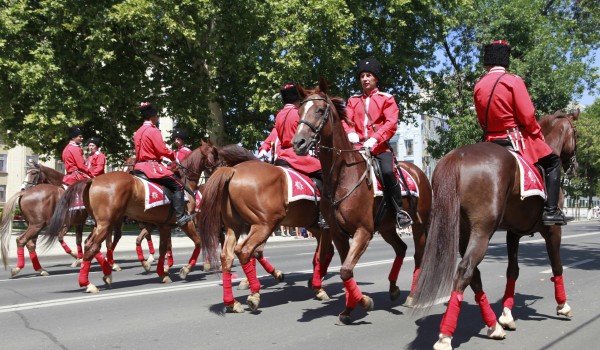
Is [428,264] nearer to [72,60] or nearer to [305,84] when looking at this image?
[305,84]

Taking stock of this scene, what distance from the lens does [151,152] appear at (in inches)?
424

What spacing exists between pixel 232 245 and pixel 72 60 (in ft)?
65.7

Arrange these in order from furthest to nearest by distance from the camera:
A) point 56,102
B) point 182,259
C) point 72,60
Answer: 1. point 72,60
2. point 56,102
3. point 182,259

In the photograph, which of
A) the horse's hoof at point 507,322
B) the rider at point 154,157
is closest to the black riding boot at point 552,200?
the horse's hoof at point 507,322

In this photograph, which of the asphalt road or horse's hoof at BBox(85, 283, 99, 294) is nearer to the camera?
the asphalt road

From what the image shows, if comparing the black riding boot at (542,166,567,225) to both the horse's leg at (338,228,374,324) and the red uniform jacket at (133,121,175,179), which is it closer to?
the horse's leg at (338,228,374,324)

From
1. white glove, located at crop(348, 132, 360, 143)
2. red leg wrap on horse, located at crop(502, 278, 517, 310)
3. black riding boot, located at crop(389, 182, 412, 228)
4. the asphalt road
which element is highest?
white glove, located at crop(348, 132, 360, 143)

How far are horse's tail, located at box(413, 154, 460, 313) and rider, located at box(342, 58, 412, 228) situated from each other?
1.30m

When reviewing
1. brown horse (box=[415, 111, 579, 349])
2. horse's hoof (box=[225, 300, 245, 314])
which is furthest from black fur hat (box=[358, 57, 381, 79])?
horse's hoof (box=[225, 300, 245, 314])

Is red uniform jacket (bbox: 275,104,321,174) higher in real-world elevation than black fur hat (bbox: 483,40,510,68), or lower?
lower

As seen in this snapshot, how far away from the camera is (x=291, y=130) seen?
29.4 ft

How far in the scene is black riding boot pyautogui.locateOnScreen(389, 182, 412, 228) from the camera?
7.18 meters

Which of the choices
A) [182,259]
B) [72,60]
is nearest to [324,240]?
[182,259]

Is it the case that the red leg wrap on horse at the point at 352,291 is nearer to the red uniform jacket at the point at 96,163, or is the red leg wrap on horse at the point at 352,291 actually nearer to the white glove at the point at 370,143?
the white glove at the point at 370,143
